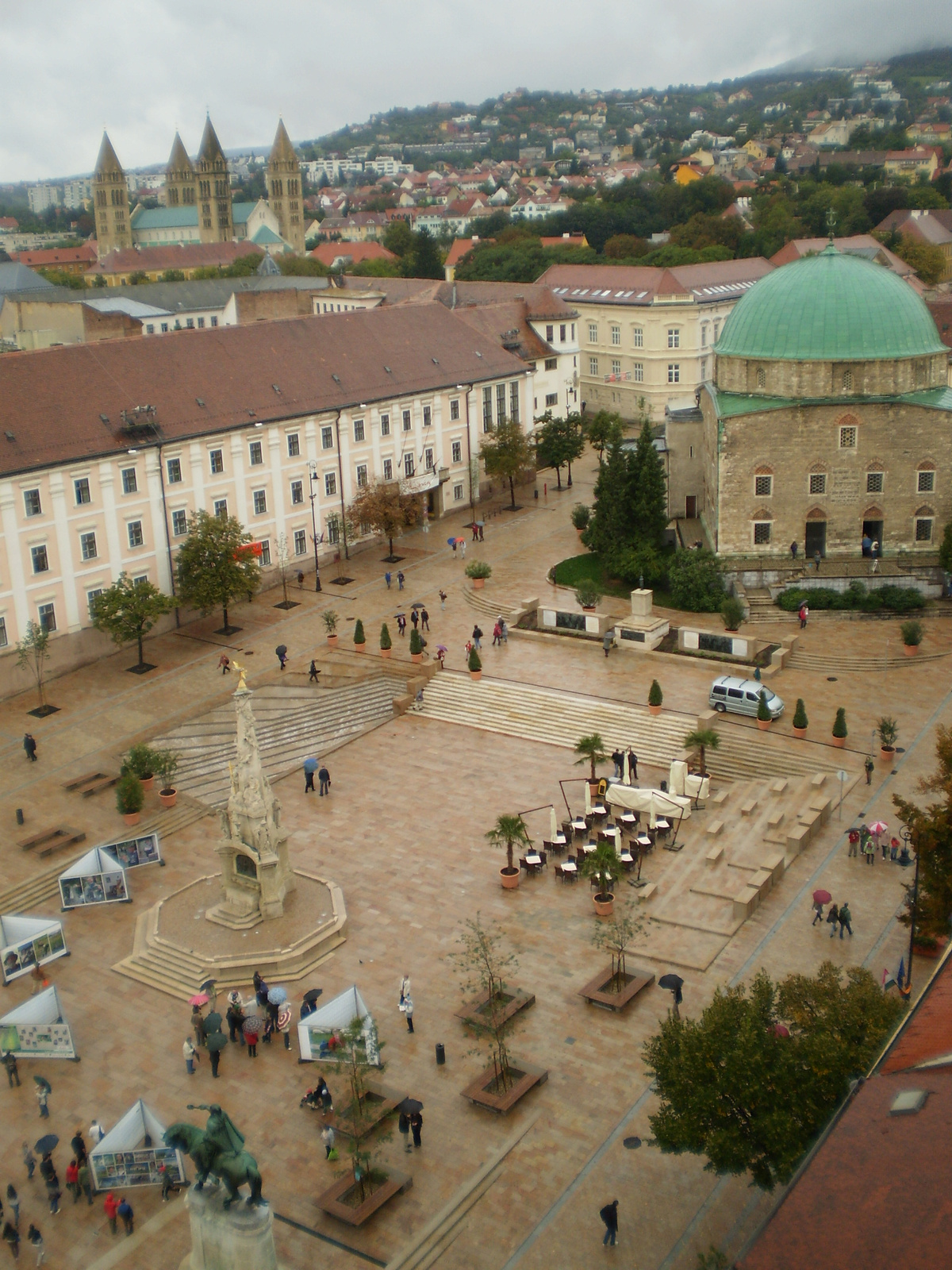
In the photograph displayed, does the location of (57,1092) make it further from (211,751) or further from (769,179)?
(769,179)

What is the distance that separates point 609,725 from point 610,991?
16.2 meters

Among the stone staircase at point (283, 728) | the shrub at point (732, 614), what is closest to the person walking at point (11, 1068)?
the stone staircase at point (283, 728)

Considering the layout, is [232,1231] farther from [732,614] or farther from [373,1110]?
[732,614]

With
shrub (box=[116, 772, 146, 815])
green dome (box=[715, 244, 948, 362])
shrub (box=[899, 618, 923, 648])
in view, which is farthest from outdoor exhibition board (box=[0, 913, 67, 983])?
green dome (box=[715, 244, 948, 362])

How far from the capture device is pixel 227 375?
60.3 metres

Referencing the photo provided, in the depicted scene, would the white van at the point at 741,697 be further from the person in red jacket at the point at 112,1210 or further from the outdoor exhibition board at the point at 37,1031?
the person in red jacket at the point at 112,1210

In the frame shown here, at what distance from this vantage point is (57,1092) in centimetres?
2923

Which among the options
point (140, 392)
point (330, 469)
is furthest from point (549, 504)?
point (140, 392)

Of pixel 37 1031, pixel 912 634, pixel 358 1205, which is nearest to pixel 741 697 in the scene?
pixel 912 634

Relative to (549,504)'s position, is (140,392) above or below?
above

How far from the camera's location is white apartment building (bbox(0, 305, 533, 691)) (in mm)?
51000

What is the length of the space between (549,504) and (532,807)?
3613 centimetres

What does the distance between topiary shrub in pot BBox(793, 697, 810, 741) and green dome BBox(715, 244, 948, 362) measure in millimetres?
20221

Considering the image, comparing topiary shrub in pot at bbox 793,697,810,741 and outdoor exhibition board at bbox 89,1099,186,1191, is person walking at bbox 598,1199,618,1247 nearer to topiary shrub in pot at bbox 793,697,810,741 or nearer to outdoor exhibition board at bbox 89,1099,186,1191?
outdoor exhibition board at bbox 89,1099,186,1191
